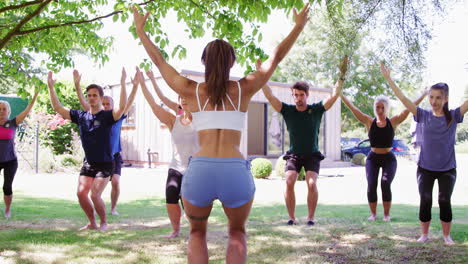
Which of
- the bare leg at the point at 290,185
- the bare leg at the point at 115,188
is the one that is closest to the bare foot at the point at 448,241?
the bare leg at the point at 290,185

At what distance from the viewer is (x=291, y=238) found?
206 inches

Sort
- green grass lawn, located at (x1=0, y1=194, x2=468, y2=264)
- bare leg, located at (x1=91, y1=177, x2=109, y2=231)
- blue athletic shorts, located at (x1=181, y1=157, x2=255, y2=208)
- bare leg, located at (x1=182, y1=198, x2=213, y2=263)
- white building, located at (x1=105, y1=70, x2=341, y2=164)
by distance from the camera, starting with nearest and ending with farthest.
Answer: blue athletic shorts, located at (x1=181, y1=157, x2=255, y2=208), bare leg, located at (x1=182, y1=198, x2=213, y2=263), green grass lawn, located at (x1=0, y1=194, x2=468, y2=264), bare leg, located at (x1=91, y1=177, x2=109, y2=231), white building, located at (x1=105, y1=70, x2=341, y2=164)

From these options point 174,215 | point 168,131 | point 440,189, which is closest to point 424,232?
point 440,189

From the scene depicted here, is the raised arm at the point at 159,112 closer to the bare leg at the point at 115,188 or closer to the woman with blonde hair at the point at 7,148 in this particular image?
the bare leg at the point at 115,188

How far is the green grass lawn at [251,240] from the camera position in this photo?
4.30 m

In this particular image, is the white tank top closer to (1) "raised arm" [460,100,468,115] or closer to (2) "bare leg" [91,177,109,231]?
(2) "bare leg" [91,177,109,231]

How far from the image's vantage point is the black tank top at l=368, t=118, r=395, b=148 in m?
6.41

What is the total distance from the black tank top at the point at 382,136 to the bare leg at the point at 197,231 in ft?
14.1

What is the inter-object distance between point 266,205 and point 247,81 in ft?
19.9

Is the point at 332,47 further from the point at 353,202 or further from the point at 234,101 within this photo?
the point at 353,202

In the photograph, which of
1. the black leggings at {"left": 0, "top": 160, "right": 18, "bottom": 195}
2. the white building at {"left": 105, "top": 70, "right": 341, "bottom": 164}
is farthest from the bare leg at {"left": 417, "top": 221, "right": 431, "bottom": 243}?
the white building at {"left": 105, "top": 70, "right": 341, "bottom": 164}

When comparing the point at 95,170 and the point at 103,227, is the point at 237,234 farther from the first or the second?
the point at 103,227

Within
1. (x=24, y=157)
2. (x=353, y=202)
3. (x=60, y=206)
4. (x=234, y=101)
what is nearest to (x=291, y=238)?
(x=234, y=101)

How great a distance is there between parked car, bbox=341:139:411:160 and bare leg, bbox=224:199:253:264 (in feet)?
70.7
